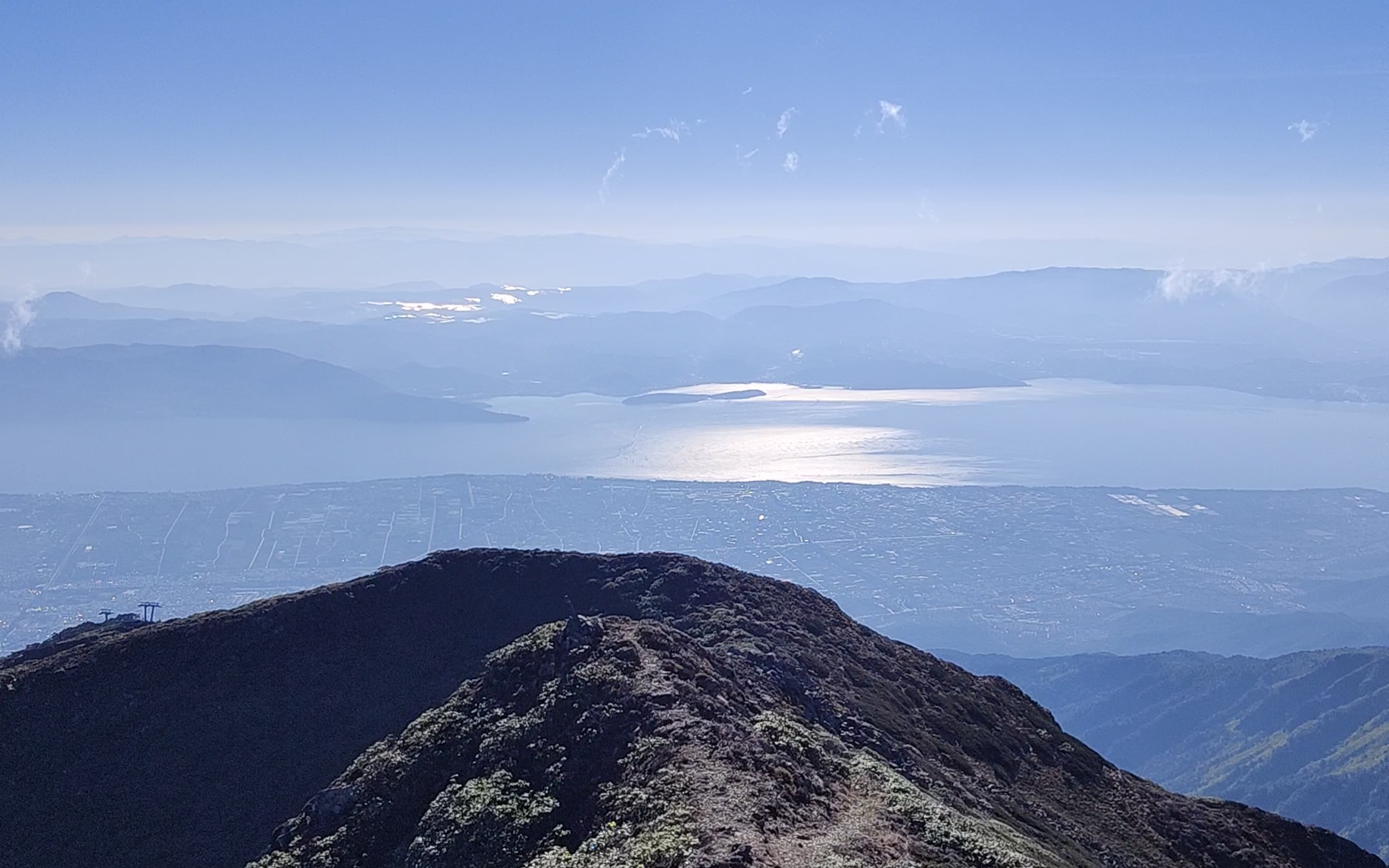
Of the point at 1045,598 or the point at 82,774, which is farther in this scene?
the point at 1045,598

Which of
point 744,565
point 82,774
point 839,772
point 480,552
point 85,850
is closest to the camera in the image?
point 839,772

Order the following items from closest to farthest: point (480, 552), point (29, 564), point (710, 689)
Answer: point (710, 689), point (480, 552), point (29, 564)

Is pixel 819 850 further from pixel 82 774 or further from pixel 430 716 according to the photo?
pixel 82 774

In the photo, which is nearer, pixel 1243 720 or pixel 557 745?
pixel 557 745

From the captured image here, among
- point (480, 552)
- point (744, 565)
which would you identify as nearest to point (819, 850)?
point (480, 552)

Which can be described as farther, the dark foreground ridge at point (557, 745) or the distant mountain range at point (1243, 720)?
the distant mountain range at point (1243, 720)
